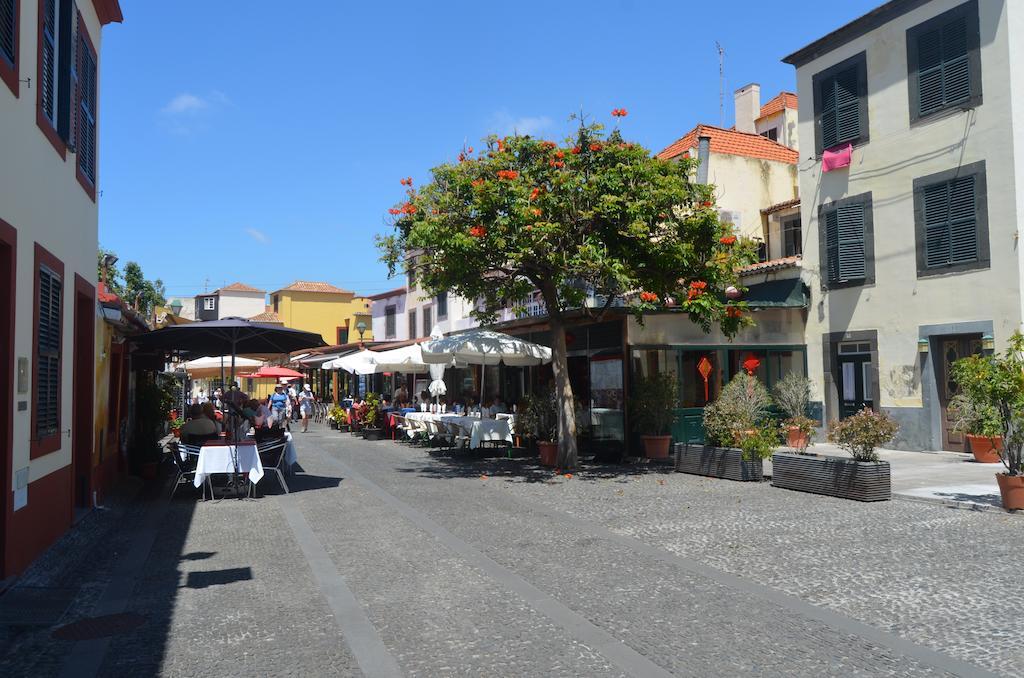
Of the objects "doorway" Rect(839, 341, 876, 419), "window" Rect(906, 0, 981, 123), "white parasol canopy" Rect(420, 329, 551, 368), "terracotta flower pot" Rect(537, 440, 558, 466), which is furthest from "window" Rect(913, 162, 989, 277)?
"terracotta flower pot" Rect(537, 440, 558, 466)

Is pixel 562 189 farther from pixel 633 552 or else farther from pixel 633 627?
pixel 633 627

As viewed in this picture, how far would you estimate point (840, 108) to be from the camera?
1780 cm

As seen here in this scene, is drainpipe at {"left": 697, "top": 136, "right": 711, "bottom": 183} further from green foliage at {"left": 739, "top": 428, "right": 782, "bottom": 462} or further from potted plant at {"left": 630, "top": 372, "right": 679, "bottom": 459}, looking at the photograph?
green foliage at {"left": 739, "top": 428, "right": 782, "bottom": 462}

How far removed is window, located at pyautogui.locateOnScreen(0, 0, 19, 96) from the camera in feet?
21.5

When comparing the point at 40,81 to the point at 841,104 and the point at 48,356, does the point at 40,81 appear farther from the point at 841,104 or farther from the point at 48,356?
the point at 841,104

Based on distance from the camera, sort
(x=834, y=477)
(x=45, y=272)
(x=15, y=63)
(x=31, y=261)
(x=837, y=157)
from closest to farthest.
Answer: (x=15, y=63) < (x=31, y=261) < (x=45, y=272) < (x=834, y=477) < (x=837, y=157)

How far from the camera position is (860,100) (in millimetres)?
17328

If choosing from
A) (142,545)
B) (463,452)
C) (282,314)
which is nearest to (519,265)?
(463,452)

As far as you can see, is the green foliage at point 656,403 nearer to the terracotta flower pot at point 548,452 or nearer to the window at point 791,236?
the terracotta flower pot at point 548,452

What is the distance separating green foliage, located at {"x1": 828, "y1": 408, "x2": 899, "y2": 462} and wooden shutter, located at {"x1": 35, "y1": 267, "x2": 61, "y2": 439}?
921 cm

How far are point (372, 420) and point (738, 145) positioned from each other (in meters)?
12.8

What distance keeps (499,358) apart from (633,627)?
11762mm

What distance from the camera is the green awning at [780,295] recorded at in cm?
1828

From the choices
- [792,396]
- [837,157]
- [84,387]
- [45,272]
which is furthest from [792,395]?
[45,272]
